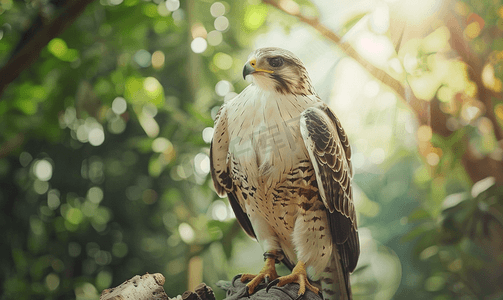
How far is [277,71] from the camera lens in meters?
0.74

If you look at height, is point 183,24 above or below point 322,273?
above

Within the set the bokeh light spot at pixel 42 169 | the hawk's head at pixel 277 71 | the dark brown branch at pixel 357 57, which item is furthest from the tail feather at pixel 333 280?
the bokeh light spot at pixel 42 169

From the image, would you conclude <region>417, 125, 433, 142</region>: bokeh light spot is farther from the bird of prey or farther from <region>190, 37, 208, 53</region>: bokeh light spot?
<region>190, 37, 208, 53</region>: bokeh light spot

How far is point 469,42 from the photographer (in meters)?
1.31

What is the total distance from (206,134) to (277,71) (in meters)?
0.70

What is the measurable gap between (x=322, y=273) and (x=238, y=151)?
343 mm

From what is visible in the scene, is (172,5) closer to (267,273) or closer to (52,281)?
(267,273)

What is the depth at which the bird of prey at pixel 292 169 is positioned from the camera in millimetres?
736

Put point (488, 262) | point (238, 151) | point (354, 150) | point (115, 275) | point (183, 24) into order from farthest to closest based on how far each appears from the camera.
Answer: point (115, 275), point (183, 24), point (488, 262), point (354, 150), point (238, 151)

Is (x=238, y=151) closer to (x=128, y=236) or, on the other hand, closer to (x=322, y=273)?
(x=322, y=273)

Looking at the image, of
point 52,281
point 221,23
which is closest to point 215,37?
point 221,23

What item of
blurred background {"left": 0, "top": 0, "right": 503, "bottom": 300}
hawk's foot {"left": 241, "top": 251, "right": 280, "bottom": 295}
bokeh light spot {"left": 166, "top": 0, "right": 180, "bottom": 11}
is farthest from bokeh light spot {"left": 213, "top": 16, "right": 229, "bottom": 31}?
hawk's foot {"left": 241, "top": 251, "right": 280, "bottom": 295}

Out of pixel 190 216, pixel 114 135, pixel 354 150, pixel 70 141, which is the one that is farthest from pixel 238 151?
pixel 70 141

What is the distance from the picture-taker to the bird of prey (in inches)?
29.0
